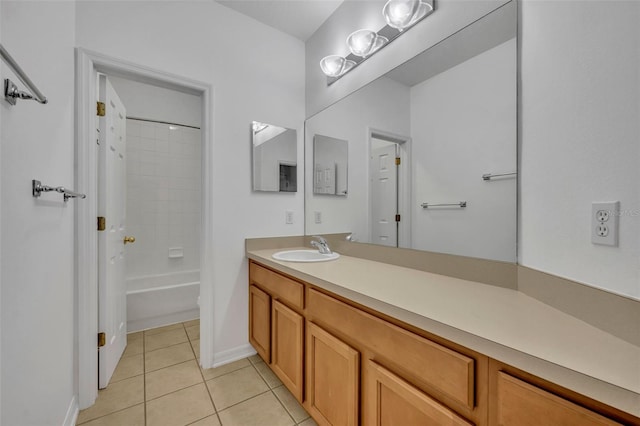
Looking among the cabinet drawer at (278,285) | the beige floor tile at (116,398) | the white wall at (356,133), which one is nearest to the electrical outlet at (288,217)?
the white wall at (356,133)

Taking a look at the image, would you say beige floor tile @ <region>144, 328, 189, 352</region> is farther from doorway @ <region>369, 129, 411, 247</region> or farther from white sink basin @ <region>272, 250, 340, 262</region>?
doorway @ <region>369, 129, 411, 247</region>

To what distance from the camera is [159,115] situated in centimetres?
305

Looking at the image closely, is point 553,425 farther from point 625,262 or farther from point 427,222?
point 427,222

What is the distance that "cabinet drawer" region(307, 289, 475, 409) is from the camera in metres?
0.66

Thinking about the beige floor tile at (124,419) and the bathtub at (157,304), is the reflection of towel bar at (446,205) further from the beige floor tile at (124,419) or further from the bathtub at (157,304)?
the bathtub at (157,304)

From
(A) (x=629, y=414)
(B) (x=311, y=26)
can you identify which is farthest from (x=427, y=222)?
(B) (x=311, y=26)

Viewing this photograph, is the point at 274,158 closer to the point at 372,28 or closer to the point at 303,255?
the point at 303,255

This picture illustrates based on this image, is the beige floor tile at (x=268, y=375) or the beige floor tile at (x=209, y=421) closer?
the beige floor tile at (x=209, y=421)

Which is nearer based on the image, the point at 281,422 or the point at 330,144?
the point at 281,422

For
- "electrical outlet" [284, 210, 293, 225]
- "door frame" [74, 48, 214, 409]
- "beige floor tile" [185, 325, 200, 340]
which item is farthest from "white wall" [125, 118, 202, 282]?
"door frame" [74, 48, 214, 409]

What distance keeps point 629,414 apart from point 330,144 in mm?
1897

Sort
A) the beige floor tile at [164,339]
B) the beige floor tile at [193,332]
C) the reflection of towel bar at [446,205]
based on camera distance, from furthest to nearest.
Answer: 1. the beige floor tile at [193,332]
2. the beige floor tile at [164,339]
3. the reflection of towel bar at [446,205]

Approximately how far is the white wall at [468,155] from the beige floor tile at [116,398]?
187 centimetres

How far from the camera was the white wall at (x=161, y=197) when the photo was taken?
2.95 m
